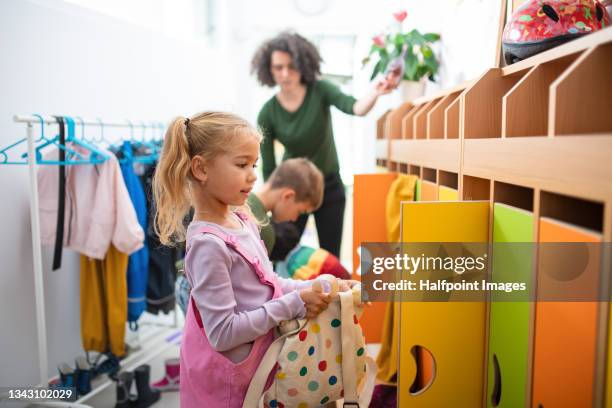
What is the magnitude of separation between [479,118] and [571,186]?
20.8 inches

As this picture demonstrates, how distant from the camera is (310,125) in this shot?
259 cm

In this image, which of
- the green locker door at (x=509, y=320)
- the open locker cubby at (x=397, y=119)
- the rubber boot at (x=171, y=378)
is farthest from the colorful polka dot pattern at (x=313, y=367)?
the open locker cubby at (x=397, y=119)

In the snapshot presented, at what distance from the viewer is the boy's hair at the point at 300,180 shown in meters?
2.06

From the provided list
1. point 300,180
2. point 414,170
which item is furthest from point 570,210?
point 300,180

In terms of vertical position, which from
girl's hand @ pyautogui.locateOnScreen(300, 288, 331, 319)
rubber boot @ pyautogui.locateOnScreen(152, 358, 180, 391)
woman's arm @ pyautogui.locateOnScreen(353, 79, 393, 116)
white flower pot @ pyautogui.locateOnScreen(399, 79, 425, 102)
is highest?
white flower pot @ pyautogui.locateOnScreen(399, 79, 425, 102)

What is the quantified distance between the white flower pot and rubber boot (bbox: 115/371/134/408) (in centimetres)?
180

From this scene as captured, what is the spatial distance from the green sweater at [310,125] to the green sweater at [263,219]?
0.72m

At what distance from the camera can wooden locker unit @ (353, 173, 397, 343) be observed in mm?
2115

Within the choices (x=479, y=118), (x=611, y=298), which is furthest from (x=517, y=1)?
(x=611, y=298)

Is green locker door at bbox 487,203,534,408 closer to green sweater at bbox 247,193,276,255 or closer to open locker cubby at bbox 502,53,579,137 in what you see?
open locker cubby at bbox 502,53,579,137

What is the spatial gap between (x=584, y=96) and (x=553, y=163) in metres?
0.14

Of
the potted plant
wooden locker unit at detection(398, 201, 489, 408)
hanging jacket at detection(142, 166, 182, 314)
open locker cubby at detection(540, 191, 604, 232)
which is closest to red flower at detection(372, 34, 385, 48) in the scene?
the potted plant

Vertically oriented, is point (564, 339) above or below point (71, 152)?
below

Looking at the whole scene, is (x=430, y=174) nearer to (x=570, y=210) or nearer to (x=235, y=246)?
(x=570, y=210)
